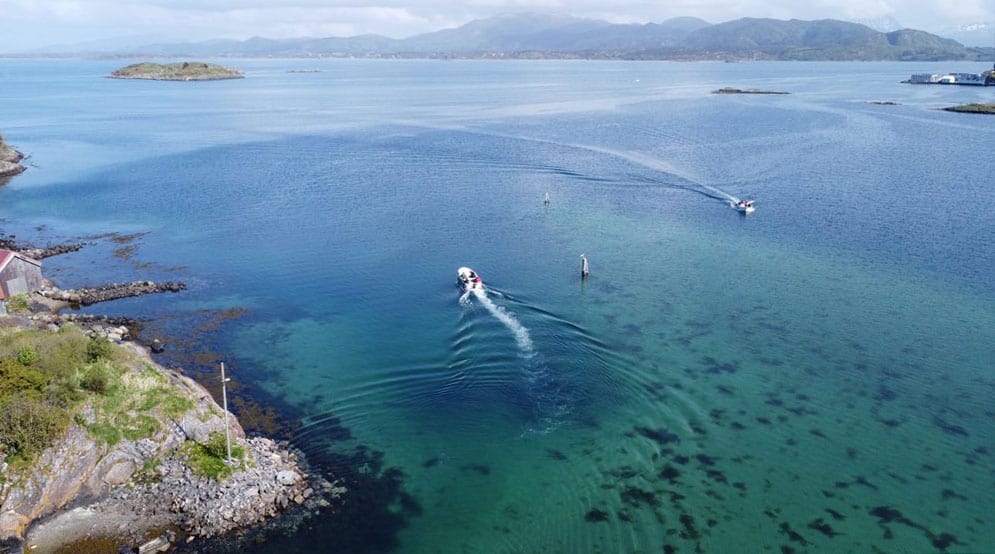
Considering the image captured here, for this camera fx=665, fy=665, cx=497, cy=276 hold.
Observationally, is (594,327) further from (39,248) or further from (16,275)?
(39,248)

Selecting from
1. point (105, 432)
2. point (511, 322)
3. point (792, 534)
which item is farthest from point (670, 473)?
point (105, 432)

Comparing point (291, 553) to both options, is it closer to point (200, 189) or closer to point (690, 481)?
point (690, 481)

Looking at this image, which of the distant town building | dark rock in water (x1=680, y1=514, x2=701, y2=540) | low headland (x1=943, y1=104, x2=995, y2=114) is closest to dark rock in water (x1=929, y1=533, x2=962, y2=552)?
dark rock in water (x1=680, y1=514, x2=701, y2=540)

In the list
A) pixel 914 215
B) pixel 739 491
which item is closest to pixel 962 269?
pixel 914 215

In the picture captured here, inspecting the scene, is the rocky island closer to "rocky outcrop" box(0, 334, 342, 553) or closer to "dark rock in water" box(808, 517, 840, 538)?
"rocky outcrop" box(0, 334, 342, 553)

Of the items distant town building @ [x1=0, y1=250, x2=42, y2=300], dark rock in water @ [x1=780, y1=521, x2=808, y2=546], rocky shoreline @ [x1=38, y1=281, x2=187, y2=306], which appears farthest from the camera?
rocky shoreline @ [x1=38, y1=281, x2=187, y2=306]

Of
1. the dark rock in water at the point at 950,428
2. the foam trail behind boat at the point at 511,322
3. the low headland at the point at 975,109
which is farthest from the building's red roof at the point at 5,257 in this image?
the low headland at the point at 975,109
